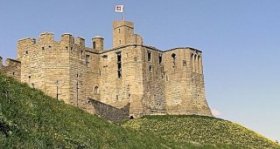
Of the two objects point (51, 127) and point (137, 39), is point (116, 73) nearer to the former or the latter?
point (137, 39)

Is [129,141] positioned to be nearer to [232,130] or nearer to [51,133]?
[51,133]

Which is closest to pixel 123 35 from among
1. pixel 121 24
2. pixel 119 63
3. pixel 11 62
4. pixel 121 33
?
pixel 121 33

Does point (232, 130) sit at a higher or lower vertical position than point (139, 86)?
lower

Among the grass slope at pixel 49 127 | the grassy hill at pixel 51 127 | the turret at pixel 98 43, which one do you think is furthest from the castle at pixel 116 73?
the grass slope at pixel 49 127

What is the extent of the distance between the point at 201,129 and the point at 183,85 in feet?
40.8

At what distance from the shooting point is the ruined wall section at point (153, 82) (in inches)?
2958

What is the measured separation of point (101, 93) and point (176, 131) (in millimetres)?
16253

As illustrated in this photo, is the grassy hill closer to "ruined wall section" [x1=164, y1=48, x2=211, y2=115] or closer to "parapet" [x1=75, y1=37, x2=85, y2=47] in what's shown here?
"ruined wall section" [x1=164, y1=48, x2=211, y2=115]

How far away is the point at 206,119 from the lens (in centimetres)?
7150

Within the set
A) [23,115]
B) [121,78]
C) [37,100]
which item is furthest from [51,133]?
[121,78]

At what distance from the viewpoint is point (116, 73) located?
76375mm

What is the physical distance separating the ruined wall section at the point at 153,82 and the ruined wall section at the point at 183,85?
0.88m

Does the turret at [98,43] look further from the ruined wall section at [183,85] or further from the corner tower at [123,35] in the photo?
the ruined wall section at [183,85]

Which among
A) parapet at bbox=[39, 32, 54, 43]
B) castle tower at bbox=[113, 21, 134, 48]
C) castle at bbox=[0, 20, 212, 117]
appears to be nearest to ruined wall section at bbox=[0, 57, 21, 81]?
castle at bbox=[0, 20, 212, 117]
